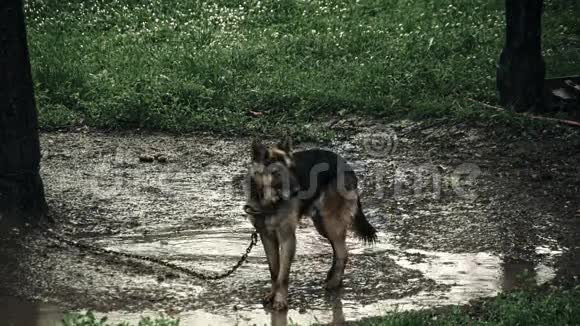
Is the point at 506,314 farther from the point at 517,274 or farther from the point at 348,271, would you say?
the point at 348,271

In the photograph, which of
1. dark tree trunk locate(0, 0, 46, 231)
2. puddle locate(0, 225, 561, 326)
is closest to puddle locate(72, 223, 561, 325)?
puddle locate(0, 225, 561, 326)

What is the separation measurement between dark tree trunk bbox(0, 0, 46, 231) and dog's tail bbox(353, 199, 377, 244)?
2.93 m

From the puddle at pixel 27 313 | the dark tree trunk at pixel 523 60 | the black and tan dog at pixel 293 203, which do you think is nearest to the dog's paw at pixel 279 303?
the black and tan dog at pixel 293 203

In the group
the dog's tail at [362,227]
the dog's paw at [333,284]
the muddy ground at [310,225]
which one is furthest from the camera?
the dog's tail at [362,227]

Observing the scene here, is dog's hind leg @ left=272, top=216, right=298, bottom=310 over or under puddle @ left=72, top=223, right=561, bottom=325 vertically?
over

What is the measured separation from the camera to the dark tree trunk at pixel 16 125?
8.93 metres

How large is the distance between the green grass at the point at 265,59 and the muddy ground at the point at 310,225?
58 cm

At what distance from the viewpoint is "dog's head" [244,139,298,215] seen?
7195 mm

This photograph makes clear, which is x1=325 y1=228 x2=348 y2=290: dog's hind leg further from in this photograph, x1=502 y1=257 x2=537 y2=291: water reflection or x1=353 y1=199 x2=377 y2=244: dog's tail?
x1=502 y1=257 x2=537 y2=291: water reflection

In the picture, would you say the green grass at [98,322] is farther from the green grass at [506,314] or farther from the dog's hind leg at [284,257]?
the green grass at [506,314]

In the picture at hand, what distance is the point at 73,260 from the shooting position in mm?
8414

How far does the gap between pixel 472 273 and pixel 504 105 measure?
14.1ft

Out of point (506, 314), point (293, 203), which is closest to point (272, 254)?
point (293, 203)

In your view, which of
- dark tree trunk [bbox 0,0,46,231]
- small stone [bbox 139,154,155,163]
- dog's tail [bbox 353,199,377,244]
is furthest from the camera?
small stone [bbox 139,154,155,163]
